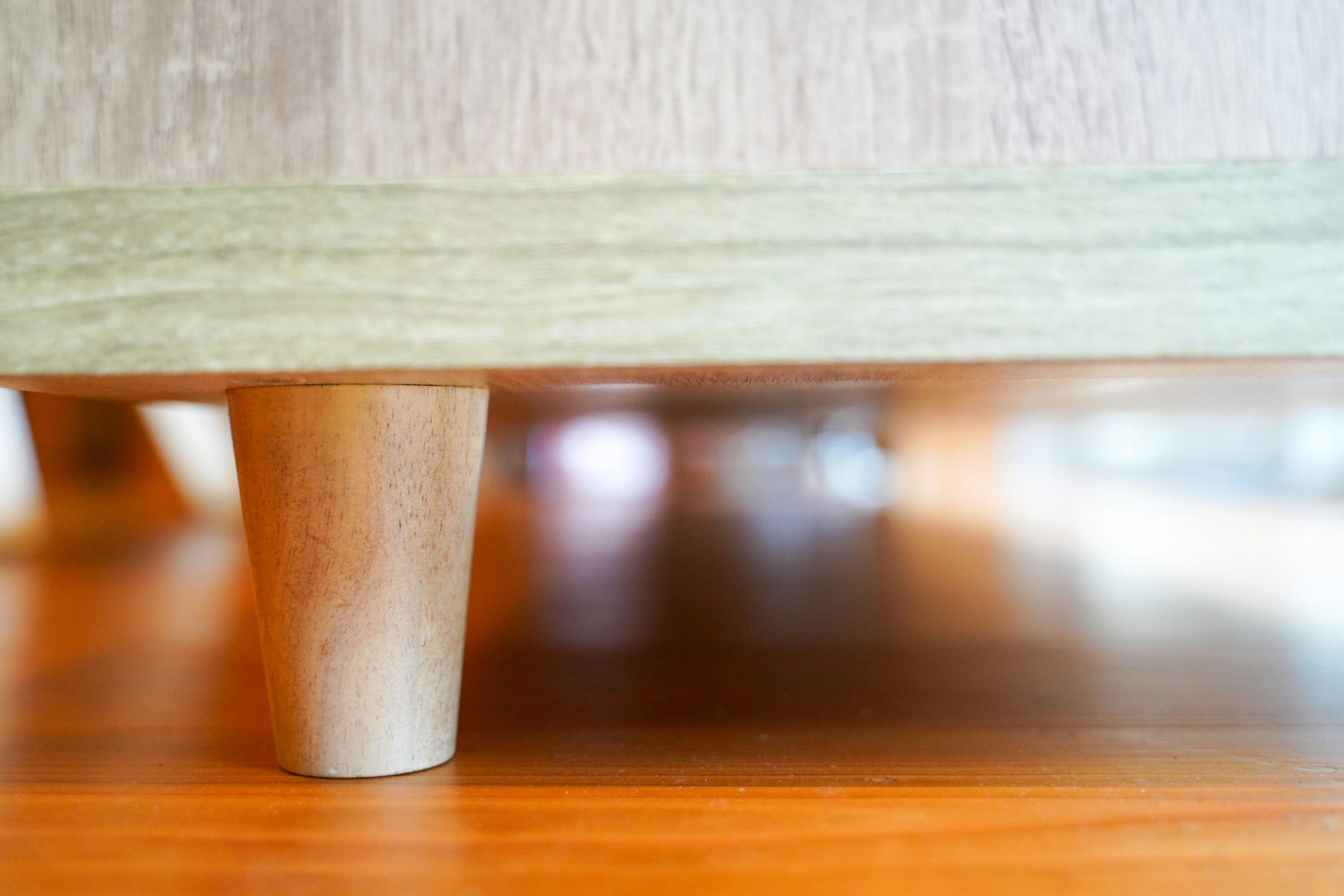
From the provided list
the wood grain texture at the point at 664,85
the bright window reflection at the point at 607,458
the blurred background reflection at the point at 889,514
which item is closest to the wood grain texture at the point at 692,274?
the wood grain texture at the point at 664,85

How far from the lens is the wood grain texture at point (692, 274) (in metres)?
0.36

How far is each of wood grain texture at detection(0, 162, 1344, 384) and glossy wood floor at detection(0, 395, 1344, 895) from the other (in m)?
0.18

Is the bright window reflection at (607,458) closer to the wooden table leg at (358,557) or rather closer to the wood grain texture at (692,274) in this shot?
the wooden table leg at (358,557)

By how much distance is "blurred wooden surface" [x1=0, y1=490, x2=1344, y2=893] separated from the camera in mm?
378

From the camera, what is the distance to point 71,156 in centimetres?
38

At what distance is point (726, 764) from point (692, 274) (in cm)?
25

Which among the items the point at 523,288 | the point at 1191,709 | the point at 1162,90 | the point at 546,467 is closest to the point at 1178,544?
the point at 1191,709

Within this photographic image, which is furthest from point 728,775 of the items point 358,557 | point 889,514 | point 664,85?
point 889,514

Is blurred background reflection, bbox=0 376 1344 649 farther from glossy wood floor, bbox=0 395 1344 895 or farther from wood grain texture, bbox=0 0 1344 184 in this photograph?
wood grain texture, bbox=0 0 1344 184

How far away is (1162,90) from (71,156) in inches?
15.1

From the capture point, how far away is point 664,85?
0.38 metres

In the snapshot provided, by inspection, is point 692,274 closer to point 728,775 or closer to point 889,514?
point 728,775

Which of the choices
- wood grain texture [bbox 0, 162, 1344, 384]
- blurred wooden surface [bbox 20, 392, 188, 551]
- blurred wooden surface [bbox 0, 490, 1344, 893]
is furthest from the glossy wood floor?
blurred wooden surface [bbox 20, 392, 188, 551]

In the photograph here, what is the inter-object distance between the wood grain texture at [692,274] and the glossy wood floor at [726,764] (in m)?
0.18
